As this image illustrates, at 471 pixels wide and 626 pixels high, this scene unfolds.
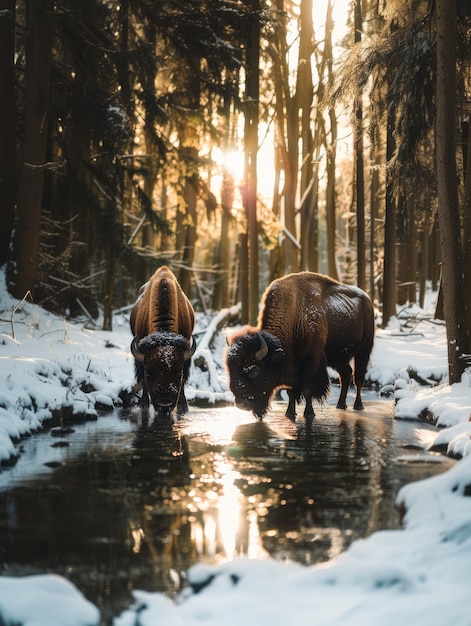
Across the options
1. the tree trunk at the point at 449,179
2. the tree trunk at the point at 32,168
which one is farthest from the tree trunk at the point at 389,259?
the tree trunk at the point at 32,168

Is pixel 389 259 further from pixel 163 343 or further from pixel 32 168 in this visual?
pixel 163 343

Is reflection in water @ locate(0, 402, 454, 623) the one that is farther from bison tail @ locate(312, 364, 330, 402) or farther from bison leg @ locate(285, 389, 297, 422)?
bison tail @ locate(312, 364, 330, 402)

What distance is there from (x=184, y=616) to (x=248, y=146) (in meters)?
16.5

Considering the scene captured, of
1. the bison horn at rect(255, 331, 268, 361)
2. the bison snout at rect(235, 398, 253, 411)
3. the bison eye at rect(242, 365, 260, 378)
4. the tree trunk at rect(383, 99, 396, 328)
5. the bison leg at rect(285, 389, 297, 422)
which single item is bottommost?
the bison leg at rect(285, 389, 297, 422)

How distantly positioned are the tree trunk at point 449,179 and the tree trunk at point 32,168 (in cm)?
910

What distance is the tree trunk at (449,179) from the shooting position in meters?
10.2

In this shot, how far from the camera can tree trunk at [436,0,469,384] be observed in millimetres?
10180

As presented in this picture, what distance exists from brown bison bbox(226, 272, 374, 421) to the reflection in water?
139 centimetres

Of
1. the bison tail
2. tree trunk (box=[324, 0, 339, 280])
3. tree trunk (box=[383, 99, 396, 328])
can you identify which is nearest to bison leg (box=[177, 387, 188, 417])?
the bison tail

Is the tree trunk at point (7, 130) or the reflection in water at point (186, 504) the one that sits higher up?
the tree trunk at point (7, 130)

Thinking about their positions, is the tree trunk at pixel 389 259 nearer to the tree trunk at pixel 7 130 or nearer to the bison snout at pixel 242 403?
the tree trunk at pixel 7 130

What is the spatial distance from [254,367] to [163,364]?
4.26 ft

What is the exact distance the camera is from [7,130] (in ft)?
54.0

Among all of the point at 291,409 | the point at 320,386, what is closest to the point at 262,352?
the point at 291,409
